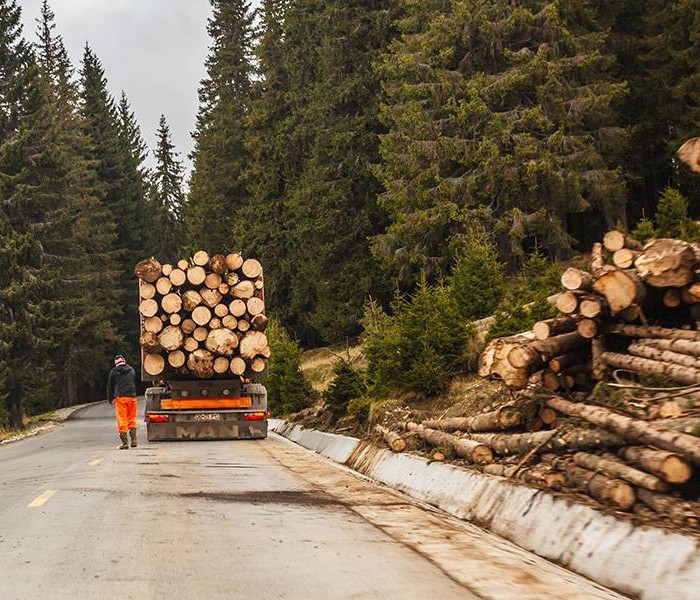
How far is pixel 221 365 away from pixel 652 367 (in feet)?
44.8

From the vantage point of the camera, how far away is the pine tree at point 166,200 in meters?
86.4

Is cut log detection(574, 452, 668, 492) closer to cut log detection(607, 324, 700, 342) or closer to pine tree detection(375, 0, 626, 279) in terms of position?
cut log detection(607, 324, 700, 342)

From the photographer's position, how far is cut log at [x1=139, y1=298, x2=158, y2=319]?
69.2ft

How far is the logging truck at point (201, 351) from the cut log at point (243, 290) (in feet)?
0.04

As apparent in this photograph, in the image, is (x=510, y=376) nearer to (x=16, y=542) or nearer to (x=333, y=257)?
(x=16, y=542)

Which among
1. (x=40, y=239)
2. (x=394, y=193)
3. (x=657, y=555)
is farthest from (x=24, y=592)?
(x=40, y=239)

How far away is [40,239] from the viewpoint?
1881 inches

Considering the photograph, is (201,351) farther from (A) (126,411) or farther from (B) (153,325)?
(A) (126,411)

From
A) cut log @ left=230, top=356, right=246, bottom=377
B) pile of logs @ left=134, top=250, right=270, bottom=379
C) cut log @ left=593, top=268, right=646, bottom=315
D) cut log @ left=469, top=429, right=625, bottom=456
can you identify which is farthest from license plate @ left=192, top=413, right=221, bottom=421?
cut log @ left=593, top=268, right=646, bottom=315

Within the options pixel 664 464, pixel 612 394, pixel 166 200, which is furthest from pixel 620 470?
pixel 166 200

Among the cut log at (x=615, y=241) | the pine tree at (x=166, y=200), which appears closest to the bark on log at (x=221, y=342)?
the cut log at (x=615, y=241)

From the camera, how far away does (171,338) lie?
827 inches

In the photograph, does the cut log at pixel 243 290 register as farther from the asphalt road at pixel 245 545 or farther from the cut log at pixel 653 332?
the cut log at pixel 653 332

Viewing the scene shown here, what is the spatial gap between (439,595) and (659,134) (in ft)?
121
